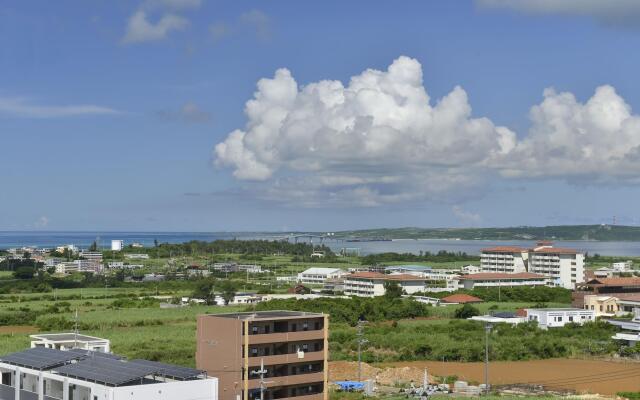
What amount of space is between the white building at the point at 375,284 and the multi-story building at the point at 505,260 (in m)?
23.3

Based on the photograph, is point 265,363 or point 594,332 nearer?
point 265,363

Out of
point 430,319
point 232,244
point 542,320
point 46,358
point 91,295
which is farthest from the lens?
point 232,244

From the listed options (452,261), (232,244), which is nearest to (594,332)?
(452,261)

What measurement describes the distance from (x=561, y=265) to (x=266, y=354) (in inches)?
3106

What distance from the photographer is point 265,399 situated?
29969mm

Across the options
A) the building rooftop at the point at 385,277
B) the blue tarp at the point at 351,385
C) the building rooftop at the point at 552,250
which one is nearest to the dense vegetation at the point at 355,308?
the building rooftop at the point at 385,277

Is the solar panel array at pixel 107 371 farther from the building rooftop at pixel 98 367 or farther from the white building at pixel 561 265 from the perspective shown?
the white building at pixel 561 265

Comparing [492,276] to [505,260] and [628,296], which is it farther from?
[628,296]

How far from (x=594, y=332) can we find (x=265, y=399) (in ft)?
110

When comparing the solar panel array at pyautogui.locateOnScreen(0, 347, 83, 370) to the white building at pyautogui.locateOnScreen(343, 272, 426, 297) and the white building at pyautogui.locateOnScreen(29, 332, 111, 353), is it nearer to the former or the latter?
the white building at pyautogui.locateOnScreen(29, 332, 111, 353)

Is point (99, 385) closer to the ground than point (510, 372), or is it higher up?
higher up

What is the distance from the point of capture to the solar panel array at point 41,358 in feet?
86.7

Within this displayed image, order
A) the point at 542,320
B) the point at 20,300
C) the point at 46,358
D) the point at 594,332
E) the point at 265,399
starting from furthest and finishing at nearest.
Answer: the point at 20,300
the point at 542,320
the point at 594,332
the point at 265,399
the point at 46,358

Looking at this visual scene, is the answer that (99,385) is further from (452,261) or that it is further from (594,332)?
(452,261)
